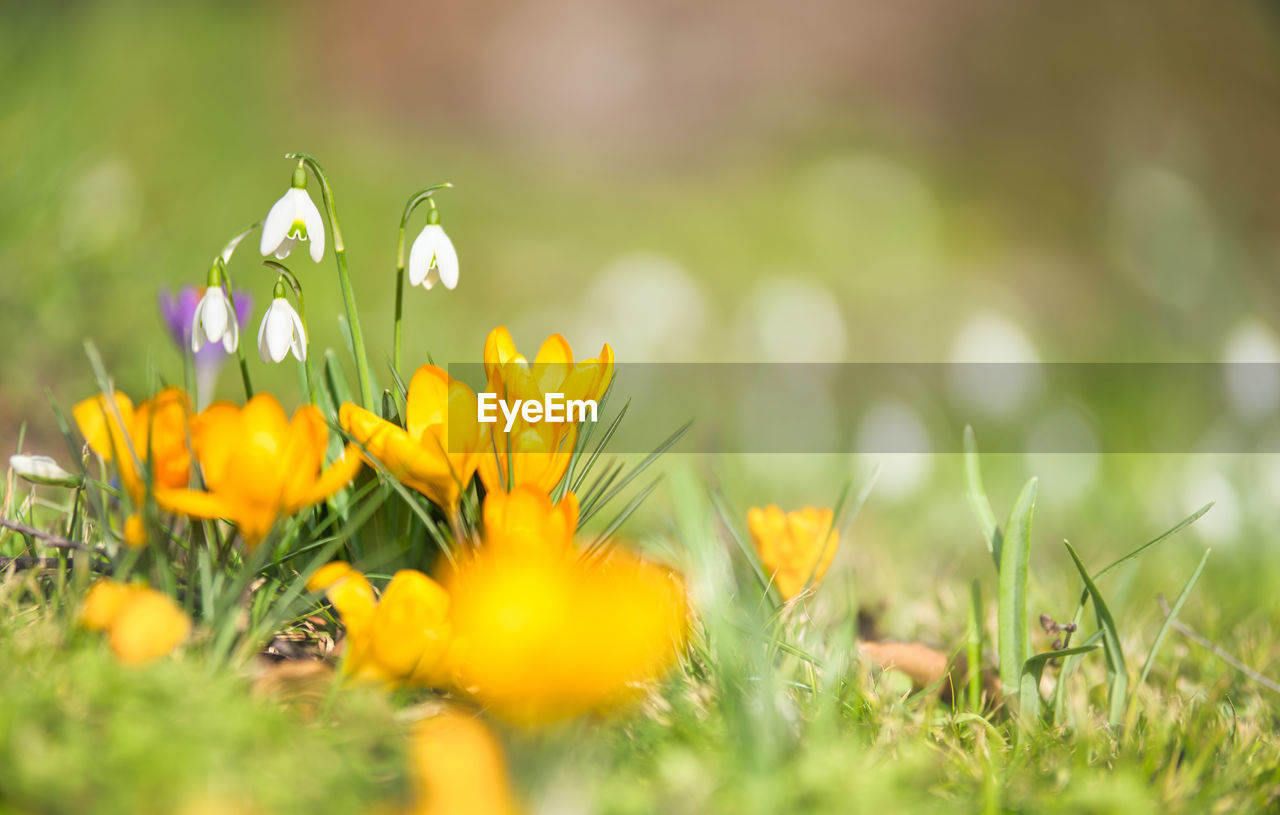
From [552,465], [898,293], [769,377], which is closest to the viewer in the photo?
[552,465]

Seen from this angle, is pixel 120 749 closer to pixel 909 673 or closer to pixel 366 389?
pixel 366 389

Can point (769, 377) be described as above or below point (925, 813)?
above

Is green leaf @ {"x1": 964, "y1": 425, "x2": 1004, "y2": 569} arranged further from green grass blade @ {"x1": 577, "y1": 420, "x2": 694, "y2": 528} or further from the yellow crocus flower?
the yellow crocus flower

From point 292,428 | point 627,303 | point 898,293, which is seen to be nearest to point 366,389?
point 292,428

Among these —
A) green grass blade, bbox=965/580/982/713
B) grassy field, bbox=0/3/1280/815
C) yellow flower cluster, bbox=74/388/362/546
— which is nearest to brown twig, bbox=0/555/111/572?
grassy field, bbox=0/3/1280/815

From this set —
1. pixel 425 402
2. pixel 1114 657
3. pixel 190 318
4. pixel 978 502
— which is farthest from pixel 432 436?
Answer: pixel 190 318

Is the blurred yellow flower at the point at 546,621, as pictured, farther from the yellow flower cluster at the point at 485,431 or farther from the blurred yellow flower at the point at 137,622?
the blurred yellow flower at the point at 137,622

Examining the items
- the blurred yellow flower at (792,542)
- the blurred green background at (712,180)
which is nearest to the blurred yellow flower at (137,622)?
the blurred yellow flower at (792,542)
